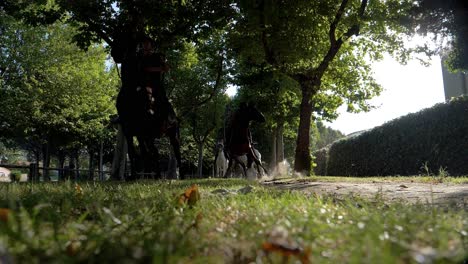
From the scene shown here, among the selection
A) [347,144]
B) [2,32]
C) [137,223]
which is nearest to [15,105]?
[2,32]

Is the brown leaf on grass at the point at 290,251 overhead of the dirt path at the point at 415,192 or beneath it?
overhead

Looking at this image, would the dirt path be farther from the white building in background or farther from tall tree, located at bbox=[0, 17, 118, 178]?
the white building in background

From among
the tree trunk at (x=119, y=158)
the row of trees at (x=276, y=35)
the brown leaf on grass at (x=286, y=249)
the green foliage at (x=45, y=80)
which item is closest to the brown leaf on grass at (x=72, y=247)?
the brown leaf on grass at (x=286, y=249)

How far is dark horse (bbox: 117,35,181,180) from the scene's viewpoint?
935 centimetres

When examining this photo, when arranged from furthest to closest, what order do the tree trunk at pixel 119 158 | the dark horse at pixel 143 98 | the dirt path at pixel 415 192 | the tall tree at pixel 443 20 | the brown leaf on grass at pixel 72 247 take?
the tree trunk at pixel 119 158 < the dark horse at pixel 143 98 < the tall tree at pixel 443 20 < the dirt path at pixel 415 192 < the brown leaf on grass at pixel 72 247

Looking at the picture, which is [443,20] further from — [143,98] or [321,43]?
[321,43]

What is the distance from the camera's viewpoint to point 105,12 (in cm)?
1272

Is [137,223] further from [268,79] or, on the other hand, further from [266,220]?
[268,79]

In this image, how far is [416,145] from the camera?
18000 millimetres

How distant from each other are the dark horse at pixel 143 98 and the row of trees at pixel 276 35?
704 millimetres

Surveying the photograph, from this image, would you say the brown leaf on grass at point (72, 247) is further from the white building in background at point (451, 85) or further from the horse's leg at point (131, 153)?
the white building in background at point (451, 85)

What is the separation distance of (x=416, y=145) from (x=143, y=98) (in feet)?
43.0

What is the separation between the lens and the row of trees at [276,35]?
10555mm

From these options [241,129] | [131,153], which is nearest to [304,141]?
[241,129]
